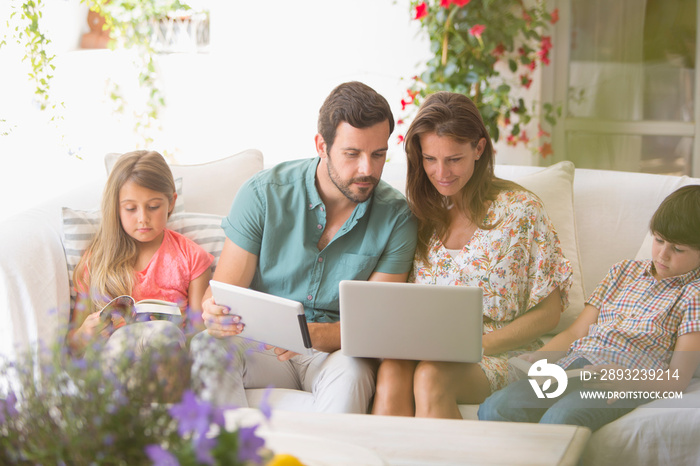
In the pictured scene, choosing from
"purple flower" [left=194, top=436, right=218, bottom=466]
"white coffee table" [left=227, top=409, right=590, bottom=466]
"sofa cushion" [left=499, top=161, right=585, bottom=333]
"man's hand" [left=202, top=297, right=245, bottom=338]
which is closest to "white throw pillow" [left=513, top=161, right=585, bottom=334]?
"sofa cushion" [left=499, top=161, right=585, bottom=333]

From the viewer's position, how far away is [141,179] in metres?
1.92

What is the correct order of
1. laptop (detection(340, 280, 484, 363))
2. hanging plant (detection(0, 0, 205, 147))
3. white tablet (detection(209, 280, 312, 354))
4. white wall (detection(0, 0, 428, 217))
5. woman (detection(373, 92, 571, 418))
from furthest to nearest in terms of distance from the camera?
hanging plant (detection(0, 0, 205, 147))
white wall (detection(0, 0, 428, 217))
woman (detection(373, 92, 571, 418))
white tablet (detection(209, 280, 312, 354))
laptop (detection(340, 280, 484, 363))

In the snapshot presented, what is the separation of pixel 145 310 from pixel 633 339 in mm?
1226

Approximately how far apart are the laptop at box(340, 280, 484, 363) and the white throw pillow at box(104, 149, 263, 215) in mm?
941

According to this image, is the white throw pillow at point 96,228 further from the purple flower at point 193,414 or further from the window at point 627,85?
the window at point 627,85

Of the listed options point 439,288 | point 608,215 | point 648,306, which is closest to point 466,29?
point 608,215

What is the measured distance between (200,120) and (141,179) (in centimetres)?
162

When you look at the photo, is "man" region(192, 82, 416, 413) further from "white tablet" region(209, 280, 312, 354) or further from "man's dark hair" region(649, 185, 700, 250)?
"man's dark hair" region(649, 185, 700, 250)

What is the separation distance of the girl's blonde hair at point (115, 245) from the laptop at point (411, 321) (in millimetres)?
758

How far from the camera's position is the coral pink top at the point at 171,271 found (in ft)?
6.26

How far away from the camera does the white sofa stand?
144 centimetres

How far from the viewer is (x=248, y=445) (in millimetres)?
685

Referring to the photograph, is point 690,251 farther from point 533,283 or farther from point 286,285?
point 286,285

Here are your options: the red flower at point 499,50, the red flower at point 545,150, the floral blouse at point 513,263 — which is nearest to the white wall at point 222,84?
the red flower at point 545,150
